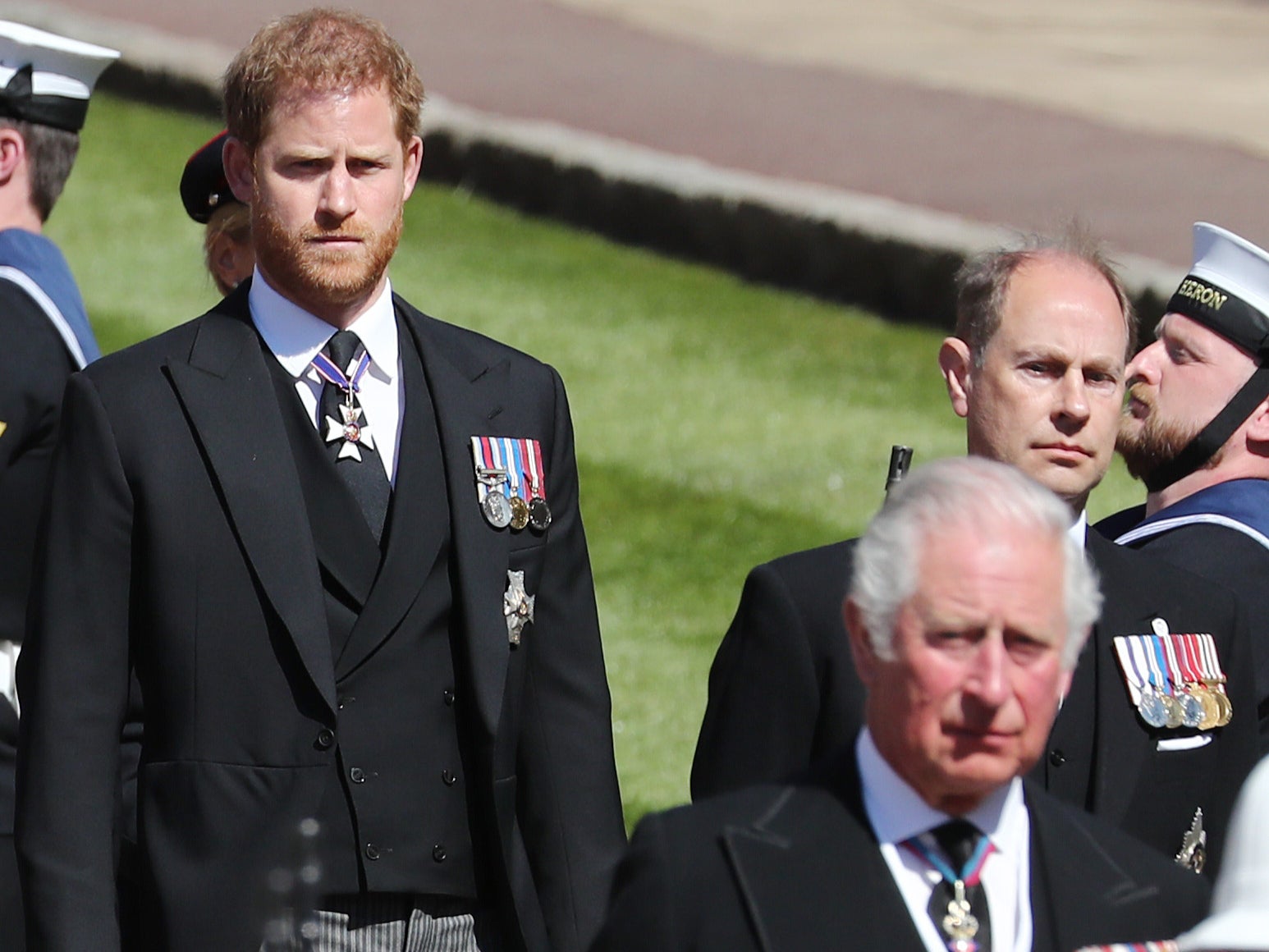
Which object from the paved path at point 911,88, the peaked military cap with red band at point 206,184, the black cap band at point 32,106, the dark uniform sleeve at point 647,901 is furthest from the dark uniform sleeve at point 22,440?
the paved path at point 911,88

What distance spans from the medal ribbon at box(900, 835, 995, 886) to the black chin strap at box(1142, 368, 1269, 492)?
81.0 inches

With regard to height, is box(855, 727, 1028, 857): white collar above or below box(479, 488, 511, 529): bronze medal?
below

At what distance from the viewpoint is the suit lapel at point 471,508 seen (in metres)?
3.86

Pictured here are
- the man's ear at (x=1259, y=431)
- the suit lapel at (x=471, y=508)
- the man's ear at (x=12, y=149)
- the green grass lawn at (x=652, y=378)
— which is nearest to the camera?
the suit lapel at (x=471, y=508)

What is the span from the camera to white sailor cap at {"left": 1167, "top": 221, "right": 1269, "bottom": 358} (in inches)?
190

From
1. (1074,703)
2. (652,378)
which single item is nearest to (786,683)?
(1074,703)

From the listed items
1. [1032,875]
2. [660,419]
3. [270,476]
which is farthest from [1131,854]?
[660,419]

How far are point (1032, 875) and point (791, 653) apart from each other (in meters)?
0.80

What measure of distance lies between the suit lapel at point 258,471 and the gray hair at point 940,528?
44.6 inches

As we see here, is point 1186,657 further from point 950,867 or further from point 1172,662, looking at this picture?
point 950,867

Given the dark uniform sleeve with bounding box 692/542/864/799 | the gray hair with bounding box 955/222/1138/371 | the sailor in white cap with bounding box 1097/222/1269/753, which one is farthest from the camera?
the sailor in white cap with bounding box 1097/222/1269/753

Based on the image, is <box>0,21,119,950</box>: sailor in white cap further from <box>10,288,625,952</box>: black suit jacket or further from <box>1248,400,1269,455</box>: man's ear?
<box>1248,400,1269,455</box>: man's ear

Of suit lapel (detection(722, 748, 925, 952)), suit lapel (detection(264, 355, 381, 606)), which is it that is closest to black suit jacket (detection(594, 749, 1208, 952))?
suit lapel (detection(722, 748, 925, 952))

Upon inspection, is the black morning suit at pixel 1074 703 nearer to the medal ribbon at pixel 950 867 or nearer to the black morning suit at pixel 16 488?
the medal ribbon at pixel 950 867
